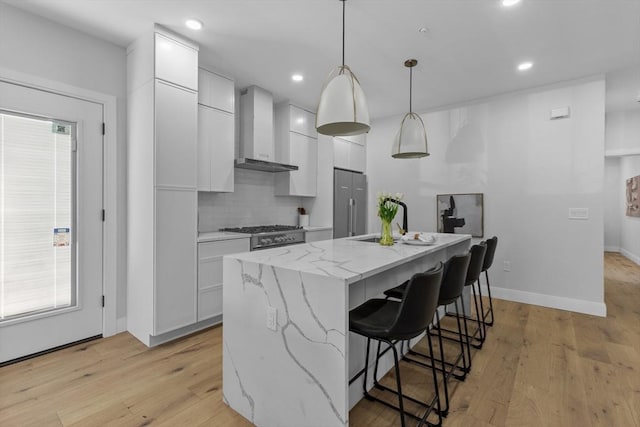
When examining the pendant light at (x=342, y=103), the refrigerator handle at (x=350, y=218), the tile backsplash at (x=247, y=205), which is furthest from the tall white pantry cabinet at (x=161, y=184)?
the refrigerator handle at (x=350, y=218)

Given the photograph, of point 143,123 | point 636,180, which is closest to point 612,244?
point 636,180

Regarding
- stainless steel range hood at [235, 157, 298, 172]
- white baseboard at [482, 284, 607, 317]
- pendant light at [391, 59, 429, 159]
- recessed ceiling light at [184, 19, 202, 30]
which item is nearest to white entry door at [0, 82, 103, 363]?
recessed ceiling light at [184, 19, 202, 30]

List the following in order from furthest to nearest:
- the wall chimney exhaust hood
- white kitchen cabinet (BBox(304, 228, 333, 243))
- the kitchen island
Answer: white kitchen cabinet (BBox(304, 228, 333, 243)) < the wall chimney exhaust hood < the kitchen island

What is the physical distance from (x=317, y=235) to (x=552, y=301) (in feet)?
10.1

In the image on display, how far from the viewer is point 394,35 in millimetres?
2727

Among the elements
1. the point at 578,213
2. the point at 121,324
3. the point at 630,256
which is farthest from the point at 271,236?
the point at 630,256

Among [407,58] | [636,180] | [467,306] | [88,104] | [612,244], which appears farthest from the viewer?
[612,244]

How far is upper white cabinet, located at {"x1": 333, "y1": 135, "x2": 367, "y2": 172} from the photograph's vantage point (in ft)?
16.3

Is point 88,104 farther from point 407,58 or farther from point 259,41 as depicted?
point 407,58

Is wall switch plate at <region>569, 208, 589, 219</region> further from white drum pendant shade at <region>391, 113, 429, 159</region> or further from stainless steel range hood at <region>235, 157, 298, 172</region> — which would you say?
stainless steel range hood at <region>235, 157, 298, 172</region>

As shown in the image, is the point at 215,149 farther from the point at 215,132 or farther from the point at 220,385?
the point at 220,385

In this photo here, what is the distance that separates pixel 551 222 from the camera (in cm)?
382

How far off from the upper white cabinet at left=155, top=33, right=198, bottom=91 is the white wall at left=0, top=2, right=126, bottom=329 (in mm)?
599

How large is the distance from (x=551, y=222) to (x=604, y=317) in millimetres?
1167
